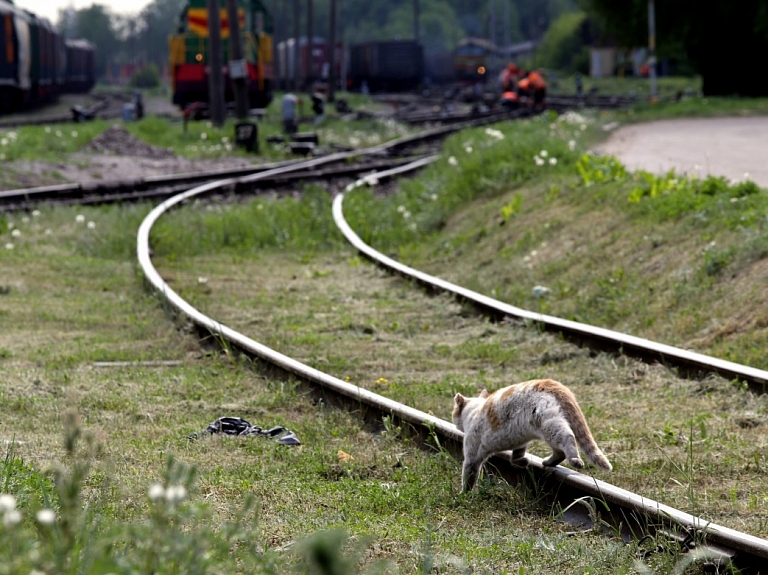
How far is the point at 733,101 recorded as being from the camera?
1248 inches

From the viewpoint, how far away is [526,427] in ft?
14.6

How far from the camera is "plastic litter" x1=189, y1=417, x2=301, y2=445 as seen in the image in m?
5.51

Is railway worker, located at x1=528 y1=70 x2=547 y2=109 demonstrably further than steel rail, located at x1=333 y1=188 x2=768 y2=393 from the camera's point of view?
Yes

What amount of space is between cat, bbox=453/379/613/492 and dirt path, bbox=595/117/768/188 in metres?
8.57

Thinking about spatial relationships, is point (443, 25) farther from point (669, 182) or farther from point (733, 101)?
point (669, 182)

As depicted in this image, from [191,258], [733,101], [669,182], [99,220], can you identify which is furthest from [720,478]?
[733,101]

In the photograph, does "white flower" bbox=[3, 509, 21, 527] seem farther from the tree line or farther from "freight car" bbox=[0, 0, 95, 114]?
"freight car" bbox=[0, 0, 95, 114]

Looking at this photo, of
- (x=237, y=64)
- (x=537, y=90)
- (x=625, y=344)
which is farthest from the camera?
(x=537, y=90)

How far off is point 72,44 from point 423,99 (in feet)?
75.8

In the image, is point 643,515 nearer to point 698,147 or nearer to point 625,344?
point 625,344

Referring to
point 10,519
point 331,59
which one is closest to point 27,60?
point 331,59

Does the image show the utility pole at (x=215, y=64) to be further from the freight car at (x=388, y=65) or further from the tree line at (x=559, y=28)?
the freight car at (x=388, y=65)

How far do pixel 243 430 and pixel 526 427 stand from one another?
5.83 feet

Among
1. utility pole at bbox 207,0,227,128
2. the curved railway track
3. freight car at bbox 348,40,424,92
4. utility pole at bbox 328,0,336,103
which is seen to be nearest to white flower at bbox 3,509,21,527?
the curved railway track
